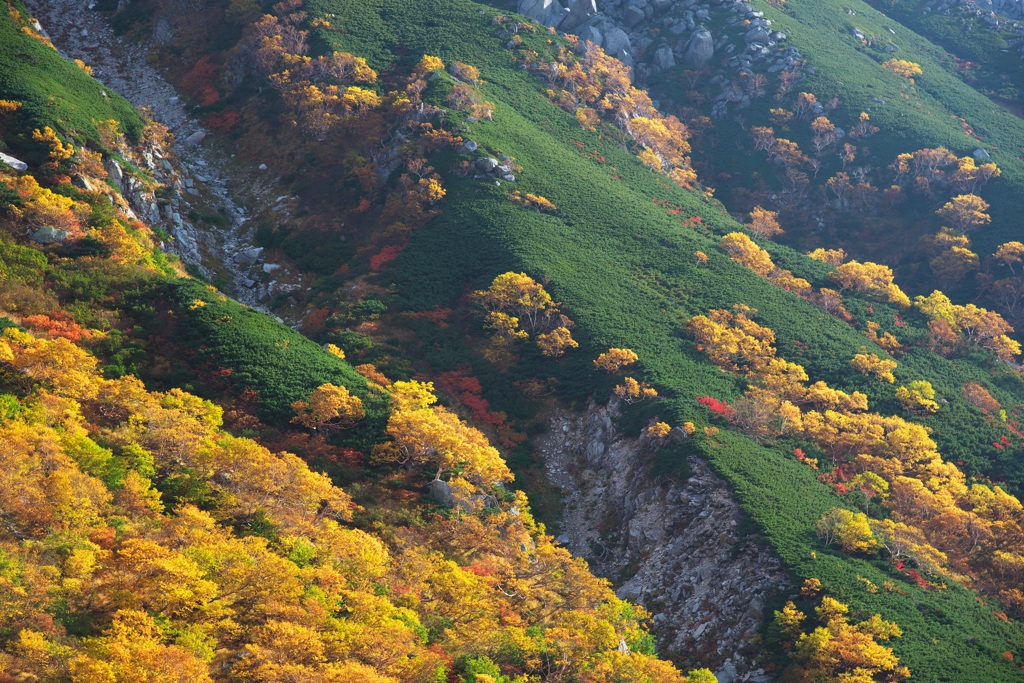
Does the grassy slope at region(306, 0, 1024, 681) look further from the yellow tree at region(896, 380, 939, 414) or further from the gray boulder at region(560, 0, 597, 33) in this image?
the gray boulder at region(560, 0, 597, 33)

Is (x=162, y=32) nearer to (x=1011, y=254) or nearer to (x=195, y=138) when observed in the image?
(x=195, y=138)

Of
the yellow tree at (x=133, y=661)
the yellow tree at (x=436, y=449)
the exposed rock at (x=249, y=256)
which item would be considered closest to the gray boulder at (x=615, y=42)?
the exposed rock at (x=249, y=256)

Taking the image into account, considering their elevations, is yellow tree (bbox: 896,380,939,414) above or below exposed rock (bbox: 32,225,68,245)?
above

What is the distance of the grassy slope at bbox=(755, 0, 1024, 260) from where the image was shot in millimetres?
108062

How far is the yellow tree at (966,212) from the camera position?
336 ft

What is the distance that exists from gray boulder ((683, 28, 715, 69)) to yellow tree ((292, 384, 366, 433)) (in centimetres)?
10686

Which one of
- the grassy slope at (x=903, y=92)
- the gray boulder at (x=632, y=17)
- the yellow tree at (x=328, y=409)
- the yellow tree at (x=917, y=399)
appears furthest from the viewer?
the gray boulder at (x=632, y=17)

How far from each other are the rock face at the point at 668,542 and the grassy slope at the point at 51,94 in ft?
166

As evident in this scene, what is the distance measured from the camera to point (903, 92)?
129625 mm

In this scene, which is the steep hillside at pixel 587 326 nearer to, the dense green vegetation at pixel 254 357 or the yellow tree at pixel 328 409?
the dense green vegetation at pixel 254 357

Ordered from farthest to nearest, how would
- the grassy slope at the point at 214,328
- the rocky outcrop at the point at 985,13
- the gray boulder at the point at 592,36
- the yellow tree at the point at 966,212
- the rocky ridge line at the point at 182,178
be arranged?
the rocky outcrop at the point at 985,13
the gray boulder at the point at 592,36
the yellow tree at the point at 966,212
the rocky ridge line at the point at 182,178
the grassy slope at the point at 214,328

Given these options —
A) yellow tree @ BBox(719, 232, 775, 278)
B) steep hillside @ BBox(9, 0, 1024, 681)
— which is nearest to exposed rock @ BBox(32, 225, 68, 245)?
steep hillside @ BBox(9, 0, 1024, 681)

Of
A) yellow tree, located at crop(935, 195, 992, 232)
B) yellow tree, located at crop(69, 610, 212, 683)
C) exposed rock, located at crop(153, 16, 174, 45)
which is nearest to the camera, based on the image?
yellow tree, located at crop(69, 610, 212, 683)

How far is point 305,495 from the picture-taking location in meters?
44.1
